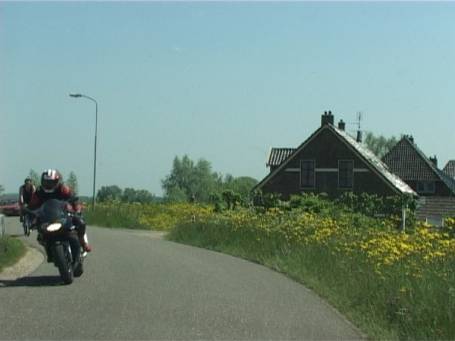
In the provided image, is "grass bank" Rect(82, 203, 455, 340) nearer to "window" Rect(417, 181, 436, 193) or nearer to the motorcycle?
the motorcycle

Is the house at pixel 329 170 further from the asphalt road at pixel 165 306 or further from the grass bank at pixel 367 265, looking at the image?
the asphalt road at pixel 165 306

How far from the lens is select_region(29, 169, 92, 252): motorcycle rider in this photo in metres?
12.5

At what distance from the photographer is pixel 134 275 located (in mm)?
13594

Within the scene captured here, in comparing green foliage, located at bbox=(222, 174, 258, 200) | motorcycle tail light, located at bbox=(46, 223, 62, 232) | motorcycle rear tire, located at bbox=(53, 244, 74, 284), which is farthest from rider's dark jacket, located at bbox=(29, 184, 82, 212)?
green foliage, located at bbox=(222, 174, 258, 200)

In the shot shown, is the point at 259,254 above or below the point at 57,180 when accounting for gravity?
below

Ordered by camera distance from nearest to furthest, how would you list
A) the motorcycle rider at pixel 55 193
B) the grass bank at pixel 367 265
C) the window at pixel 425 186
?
1. the grass bank at pixel 367 265
2. the motorcycle rider at pixel 55 193
3. the window at pixel 425 186

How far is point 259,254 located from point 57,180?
269 inches

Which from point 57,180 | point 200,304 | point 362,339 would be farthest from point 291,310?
point 57,180

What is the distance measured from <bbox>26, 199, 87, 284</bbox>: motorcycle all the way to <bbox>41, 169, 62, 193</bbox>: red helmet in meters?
0.24

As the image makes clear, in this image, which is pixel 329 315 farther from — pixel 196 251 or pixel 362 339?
pixel 196 251

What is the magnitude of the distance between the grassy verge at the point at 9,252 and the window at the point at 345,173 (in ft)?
133

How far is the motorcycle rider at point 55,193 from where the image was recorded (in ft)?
41.1

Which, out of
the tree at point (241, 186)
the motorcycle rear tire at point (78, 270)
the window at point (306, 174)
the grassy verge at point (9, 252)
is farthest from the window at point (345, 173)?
the motorcycle rear tire at point (78, 270)

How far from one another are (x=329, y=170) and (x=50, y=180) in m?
45.9
